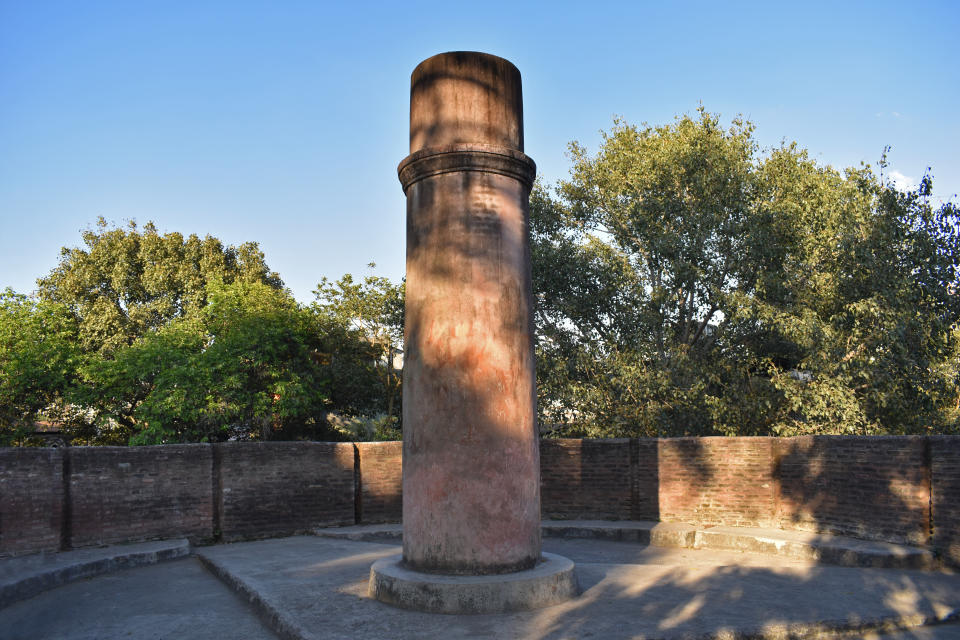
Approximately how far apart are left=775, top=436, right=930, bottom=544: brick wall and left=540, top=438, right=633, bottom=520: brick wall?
2.31 meters

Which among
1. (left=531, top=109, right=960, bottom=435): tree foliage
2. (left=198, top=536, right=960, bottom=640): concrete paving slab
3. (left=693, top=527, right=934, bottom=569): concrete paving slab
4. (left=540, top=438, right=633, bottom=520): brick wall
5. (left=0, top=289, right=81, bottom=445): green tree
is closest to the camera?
(left=198, top=536, right=960, bottom=640): concrete paving slab

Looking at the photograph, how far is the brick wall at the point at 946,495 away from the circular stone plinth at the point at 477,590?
4.73 meters

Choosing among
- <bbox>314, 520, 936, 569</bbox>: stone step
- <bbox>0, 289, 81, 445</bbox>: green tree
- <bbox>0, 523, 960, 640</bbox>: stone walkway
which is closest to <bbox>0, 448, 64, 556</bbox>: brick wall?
<bbox>0, 523, 960, 640</bbox>: stone walkway

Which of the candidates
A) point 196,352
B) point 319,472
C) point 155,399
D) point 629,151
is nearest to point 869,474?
point 319,472

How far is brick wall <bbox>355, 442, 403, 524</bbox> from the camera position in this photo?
11.6m

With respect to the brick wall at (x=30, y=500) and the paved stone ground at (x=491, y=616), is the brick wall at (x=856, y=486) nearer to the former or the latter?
the paved stone ground at (x=491, y=616)

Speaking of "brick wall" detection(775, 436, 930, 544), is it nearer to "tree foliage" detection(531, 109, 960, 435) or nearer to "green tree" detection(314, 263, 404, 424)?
"tree foliage" detection(531, 109, 960, 435)

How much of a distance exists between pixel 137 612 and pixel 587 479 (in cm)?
703

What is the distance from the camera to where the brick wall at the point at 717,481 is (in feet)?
33.3

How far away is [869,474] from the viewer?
8.62 metres

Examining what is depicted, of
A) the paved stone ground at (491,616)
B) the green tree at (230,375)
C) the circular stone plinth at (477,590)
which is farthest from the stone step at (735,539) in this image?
the green tree at (230,375)

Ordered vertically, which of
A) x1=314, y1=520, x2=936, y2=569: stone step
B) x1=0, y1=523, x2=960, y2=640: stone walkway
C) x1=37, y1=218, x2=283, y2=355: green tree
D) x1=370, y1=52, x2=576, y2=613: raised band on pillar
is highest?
x1=37, y1=218, x2=283, y2=355: green tree

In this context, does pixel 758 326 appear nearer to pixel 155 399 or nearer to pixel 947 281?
pixel 947 281

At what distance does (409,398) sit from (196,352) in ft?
61.8
